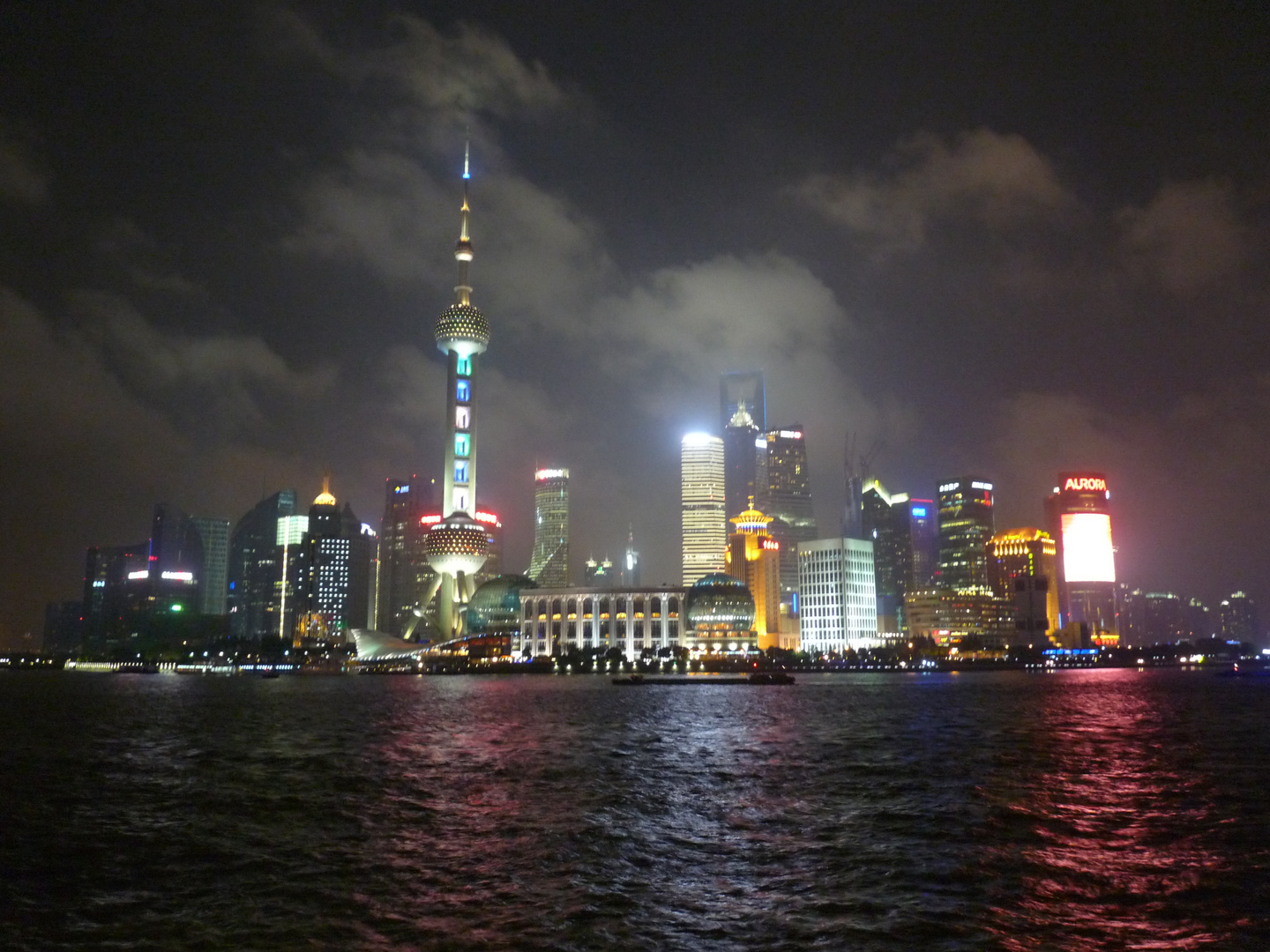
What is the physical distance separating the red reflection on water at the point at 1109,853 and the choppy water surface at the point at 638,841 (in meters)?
0.14

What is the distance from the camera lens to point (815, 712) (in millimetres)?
108688

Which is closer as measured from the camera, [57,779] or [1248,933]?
[1248,933]

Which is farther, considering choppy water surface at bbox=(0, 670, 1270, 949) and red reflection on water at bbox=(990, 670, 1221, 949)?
choppy water surface at bbox=(0, 670, 1270, 949)

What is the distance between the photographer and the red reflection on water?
23.8m

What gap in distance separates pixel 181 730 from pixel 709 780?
173 feet

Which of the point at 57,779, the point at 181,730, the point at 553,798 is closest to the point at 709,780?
the point at 553,798

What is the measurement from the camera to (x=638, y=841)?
35.2m

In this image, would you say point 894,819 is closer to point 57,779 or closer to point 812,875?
point 812,875

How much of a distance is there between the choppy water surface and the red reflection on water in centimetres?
14

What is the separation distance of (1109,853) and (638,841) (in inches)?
587

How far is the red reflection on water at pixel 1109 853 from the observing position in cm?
2375

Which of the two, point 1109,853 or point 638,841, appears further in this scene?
point 638,841

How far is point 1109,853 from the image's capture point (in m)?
32.7

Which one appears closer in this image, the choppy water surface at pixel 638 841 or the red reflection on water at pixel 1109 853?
the red reflection on water at pixel 1109 853
